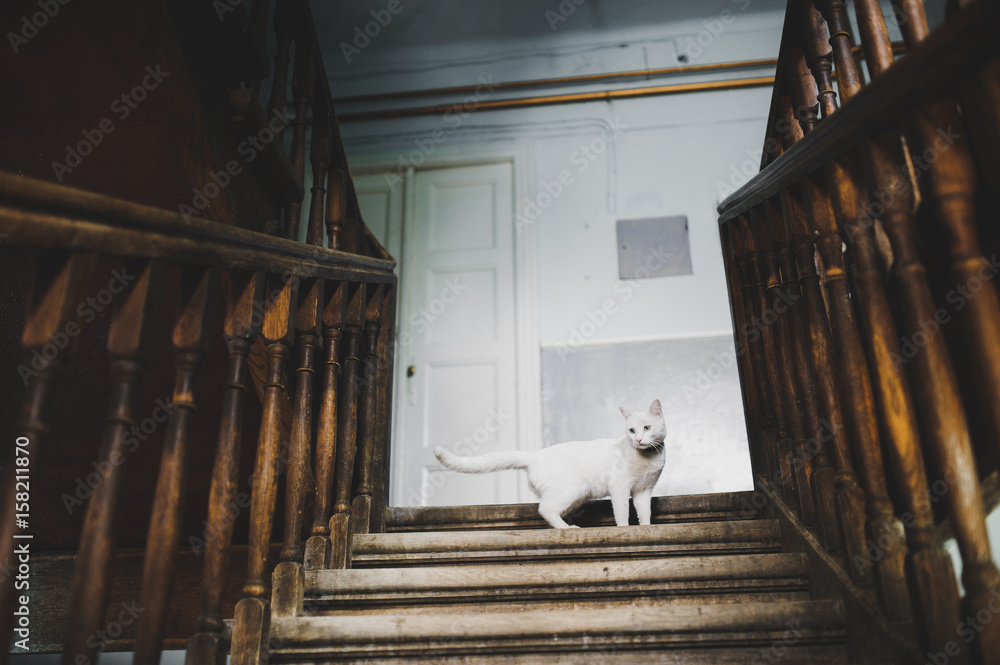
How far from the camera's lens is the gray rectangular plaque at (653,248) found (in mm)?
4598

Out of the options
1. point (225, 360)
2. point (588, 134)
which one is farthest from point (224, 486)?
point (588, 134)

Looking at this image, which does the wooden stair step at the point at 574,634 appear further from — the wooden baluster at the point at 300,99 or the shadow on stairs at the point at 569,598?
the wooden baluster at the point at 300,99

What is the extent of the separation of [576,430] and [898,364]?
3.20 meters

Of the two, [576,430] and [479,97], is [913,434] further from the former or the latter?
[479,97]

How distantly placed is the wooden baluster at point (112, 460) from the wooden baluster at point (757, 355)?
1455 millimetres

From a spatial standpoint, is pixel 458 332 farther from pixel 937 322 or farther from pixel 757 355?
pixel 937 322

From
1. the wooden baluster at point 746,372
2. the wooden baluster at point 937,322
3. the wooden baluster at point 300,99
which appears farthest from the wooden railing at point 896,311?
the wooden baluster at point 300,99

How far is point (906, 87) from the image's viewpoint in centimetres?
110

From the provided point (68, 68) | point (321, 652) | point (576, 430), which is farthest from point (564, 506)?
point (576, 430)

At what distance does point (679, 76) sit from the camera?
5055 millimetres

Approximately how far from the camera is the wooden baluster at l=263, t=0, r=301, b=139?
2.02 meters

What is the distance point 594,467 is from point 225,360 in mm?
1145

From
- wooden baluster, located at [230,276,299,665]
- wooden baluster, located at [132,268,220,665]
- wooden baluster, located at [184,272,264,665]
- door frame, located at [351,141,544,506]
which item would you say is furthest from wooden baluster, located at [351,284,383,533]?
door frame, located at [351,141,544,506]

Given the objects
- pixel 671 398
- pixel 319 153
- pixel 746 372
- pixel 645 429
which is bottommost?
pixel 645 429
